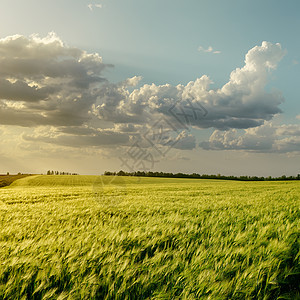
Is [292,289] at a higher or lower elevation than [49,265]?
lower

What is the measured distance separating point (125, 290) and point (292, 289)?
1915mm

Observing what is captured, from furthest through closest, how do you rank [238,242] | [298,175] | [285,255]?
1. [298,175]
2. [238,242]
3. [285,255]

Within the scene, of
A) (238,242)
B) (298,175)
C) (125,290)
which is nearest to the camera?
(125,290)

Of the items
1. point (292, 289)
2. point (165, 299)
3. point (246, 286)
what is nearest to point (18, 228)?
point (165, 299)

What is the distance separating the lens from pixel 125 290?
93.3 inches

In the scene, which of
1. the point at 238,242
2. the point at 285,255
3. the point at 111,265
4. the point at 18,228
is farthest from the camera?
the point at 18,228

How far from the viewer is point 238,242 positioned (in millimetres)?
3658

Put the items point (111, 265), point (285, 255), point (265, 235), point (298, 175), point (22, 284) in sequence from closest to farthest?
point (22, 284)
point (111, 265)
point (285, 255)
point (265, 235)
point (298, 175)

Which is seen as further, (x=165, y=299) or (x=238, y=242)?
(x=238, y=242)

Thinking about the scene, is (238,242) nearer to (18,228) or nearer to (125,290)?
(125,290)

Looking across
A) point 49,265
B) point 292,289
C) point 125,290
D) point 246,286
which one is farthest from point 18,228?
point 292,289

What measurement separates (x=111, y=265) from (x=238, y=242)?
1916mm

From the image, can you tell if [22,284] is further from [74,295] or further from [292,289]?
[292,289]

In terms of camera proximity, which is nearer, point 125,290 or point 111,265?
point 125,290
